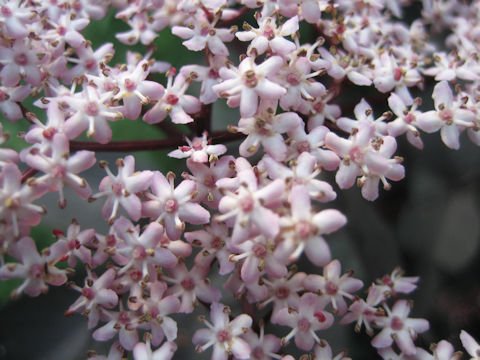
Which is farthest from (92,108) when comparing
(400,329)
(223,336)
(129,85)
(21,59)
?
(400,329)

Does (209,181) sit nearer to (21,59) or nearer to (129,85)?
(129,85)

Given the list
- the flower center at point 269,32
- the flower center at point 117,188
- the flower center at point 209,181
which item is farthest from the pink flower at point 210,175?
the flower center at point 269,32

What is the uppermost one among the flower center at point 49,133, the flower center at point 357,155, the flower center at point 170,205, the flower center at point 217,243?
the flower center at point 49,133

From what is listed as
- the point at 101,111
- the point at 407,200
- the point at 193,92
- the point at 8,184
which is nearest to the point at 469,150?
the point at 407,200

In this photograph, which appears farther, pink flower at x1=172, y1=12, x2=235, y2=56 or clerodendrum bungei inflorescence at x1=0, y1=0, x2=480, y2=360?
pink flower at x1=172, y1=12, x2=235, y2=56

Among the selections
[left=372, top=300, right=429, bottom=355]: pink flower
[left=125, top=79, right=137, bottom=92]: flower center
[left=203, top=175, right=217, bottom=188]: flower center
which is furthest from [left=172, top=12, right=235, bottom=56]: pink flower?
[left=372, top=300, right=429, bottom=355]: pink flower

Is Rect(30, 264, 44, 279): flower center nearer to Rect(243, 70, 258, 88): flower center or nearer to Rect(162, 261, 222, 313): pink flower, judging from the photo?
Rect(162, 261, 222, 313): pink flower

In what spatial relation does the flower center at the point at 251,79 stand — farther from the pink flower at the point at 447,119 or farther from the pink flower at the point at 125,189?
the pink flower at the point at 447,119

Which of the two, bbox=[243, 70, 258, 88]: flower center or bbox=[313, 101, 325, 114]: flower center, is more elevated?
bbox=[243, 70, 258, 88]: flower center
